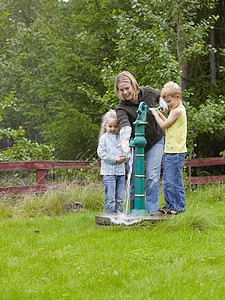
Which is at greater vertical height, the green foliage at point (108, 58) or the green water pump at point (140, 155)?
the green foliage at point (108, 58)

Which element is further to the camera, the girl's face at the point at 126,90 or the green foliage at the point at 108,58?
the green foliage at the point at 108,58

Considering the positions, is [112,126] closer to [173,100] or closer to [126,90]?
[126,90]

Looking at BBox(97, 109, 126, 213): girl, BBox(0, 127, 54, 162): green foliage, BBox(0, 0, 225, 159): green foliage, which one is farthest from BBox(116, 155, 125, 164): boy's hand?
BBox(0, 127, 54, 162): green foliage

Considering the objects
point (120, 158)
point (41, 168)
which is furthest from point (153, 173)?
point (41, 168)

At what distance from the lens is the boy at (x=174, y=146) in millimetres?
4172

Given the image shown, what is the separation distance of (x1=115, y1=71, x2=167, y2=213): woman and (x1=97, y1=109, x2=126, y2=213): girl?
429 millimetres

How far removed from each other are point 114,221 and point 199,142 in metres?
7.26

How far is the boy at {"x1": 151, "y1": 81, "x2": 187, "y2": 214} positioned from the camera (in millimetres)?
4172

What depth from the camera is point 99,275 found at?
2.84m

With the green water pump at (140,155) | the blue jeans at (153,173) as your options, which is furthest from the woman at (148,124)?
the green water pump at (140,155)

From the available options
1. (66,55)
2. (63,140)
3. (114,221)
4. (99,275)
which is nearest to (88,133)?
(63,140)

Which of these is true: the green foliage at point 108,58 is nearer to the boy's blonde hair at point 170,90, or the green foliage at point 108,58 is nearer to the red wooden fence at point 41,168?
the red wooden fence at point 41,168

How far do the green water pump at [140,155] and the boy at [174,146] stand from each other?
0.45ft

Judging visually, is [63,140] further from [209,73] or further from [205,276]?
[205,276]
